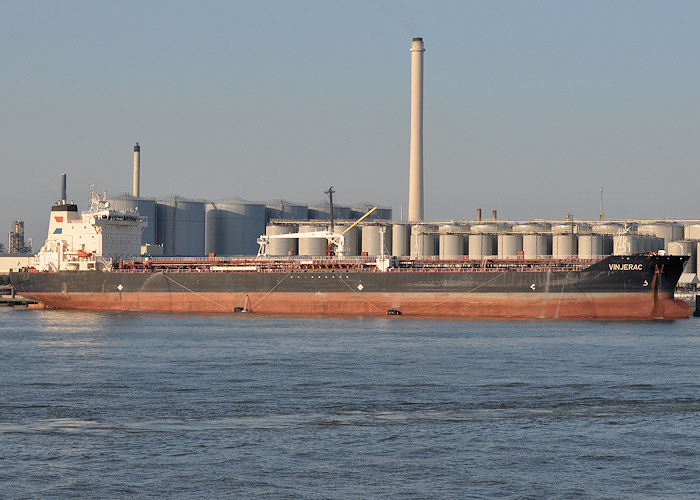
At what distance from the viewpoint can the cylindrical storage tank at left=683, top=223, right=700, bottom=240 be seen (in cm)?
8756

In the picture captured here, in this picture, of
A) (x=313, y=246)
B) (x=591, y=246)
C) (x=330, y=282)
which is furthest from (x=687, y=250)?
(x=330, y=282)

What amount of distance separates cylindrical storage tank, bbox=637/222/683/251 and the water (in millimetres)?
51524

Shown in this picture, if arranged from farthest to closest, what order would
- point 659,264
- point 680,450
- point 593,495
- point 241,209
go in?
point 241,209 < point 659,264 < point 680,450 < point 593,495

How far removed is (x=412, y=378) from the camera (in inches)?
1150

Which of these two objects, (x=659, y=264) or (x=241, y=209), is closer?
(x=659, y=264)

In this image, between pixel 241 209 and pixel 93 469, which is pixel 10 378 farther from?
pixel 241 209

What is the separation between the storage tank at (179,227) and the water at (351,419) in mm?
65184

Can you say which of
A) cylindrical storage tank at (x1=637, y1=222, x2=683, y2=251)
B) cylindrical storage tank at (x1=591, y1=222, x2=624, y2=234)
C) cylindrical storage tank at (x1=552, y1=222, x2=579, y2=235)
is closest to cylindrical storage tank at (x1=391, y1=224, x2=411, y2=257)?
cylindrical storage tank at (x1=552, y1=222, x2=579, y2=235)

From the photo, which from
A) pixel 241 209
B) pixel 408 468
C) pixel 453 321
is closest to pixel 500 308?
pixel 453 321

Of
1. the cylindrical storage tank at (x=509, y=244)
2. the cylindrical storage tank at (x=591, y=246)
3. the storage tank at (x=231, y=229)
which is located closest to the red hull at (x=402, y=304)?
the cylindrical storage tank at (x=591, y=246)

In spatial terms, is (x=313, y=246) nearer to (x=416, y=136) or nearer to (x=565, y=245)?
(x=416, y=136)

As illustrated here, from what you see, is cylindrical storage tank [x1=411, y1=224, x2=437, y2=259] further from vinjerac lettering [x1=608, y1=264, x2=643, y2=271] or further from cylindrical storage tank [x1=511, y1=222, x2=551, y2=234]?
vinjerac lettering [x1=608, y1=264, x2=643, y2=271]

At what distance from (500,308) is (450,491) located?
36.2 metres

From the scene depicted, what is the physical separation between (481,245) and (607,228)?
12.5m
